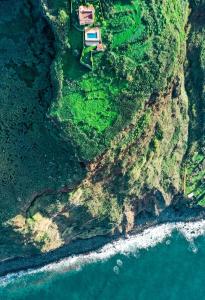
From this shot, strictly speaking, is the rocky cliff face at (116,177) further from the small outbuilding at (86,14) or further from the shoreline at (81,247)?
the small outbuilding at (86,14)

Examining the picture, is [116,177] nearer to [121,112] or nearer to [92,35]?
[121,112]

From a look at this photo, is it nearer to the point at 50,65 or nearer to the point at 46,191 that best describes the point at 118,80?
the point at 50,65

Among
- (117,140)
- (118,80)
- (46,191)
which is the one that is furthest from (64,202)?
(118,80)

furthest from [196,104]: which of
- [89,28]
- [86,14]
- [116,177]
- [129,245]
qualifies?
[129,245]

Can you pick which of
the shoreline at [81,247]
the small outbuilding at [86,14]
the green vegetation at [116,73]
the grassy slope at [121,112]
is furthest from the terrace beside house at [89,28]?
the shoreline at [81,247]

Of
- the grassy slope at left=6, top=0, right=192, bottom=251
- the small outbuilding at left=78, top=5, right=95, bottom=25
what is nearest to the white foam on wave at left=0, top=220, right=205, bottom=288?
the grassy slope at left=6, top=0, right=192, bottom=251

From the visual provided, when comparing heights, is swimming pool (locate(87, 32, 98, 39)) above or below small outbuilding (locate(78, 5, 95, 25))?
below

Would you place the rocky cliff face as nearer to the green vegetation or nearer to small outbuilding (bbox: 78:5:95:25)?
the green vegetation
